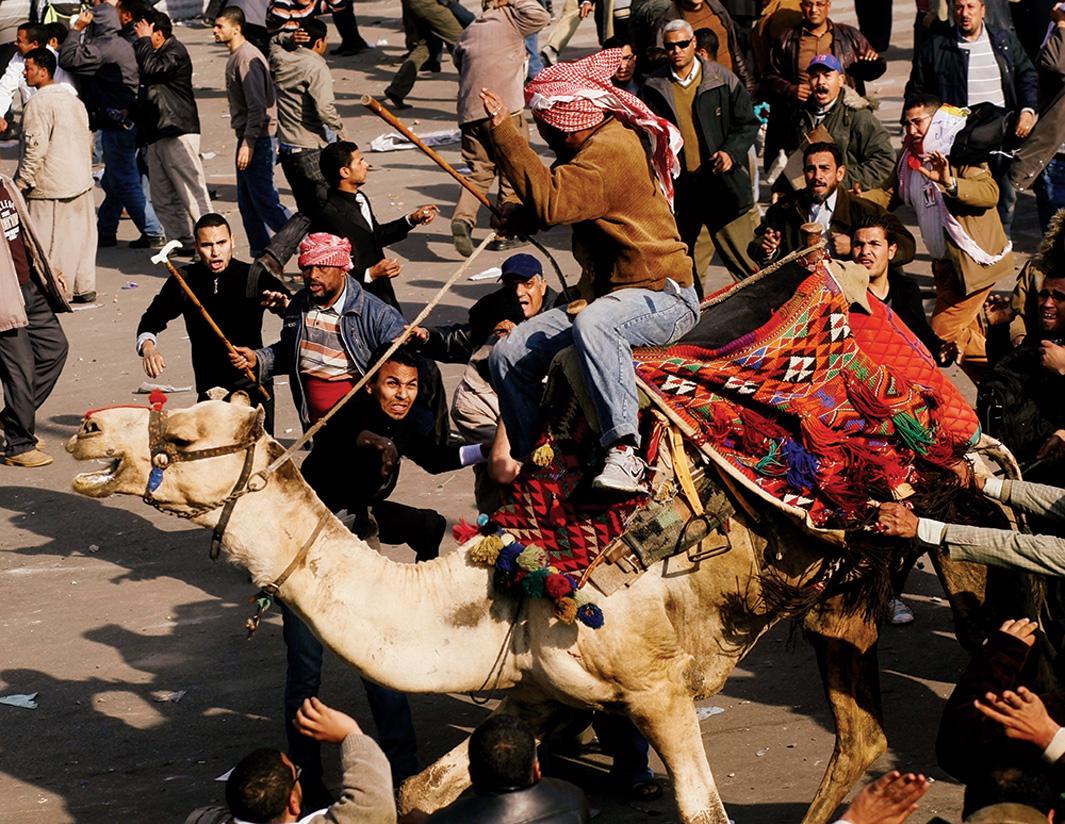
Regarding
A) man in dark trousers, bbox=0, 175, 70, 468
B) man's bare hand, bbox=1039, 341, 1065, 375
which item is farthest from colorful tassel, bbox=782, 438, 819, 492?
man in dark trousers, bbox=0, 175, 70, 468

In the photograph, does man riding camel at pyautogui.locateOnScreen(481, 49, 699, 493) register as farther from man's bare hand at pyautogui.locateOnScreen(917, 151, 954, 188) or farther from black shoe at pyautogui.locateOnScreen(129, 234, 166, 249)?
black shoe at pyautogui.locateOnScreen(129, 234, 166, 249)

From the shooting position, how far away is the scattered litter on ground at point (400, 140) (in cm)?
1911

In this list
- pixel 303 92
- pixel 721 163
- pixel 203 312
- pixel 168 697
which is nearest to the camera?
pixel 168 697

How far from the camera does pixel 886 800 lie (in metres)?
4.95

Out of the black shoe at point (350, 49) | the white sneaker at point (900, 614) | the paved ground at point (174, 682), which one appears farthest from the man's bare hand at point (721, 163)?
the black shoe at point (350, 49)

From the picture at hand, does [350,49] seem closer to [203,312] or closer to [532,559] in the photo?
[203,312]

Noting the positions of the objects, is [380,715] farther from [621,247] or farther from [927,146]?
[927,146]

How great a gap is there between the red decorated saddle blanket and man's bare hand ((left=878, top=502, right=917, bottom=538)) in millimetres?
536

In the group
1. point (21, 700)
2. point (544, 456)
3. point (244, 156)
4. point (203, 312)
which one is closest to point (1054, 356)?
point (544, 456)

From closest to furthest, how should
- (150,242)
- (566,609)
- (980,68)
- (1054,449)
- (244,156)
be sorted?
(566,609)
(1054,449)
(980,68)
(244,156)
(150,242)

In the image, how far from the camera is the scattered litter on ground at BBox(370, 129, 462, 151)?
1911 cm

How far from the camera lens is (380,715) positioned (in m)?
7.77

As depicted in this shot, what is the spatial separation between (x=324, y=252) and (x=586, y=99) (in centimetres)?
254

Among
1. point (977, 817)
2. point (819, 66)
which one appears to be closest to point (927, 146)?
point (819, 66)
